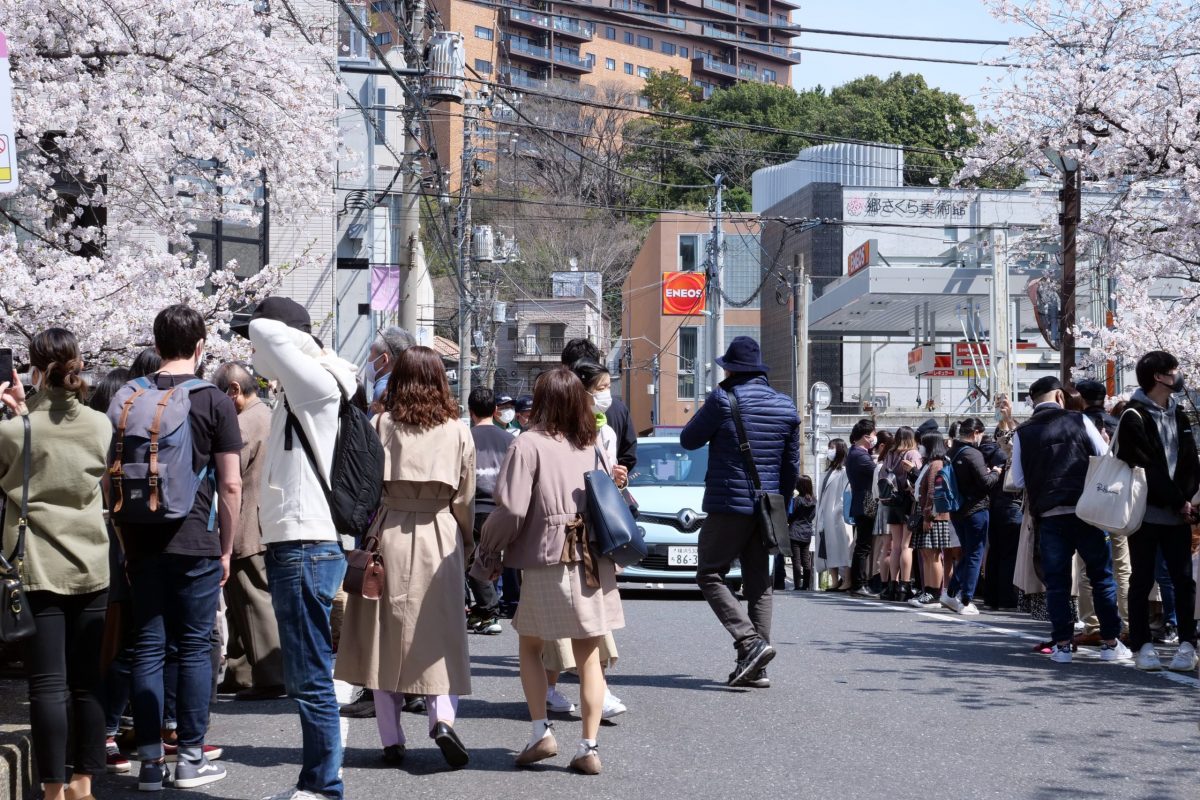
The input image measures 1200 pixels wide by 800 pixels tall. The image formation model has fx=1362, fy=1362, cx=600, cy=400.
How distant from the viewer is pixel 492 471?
972 cm

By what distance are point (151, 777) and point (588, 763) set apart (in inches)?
69.7

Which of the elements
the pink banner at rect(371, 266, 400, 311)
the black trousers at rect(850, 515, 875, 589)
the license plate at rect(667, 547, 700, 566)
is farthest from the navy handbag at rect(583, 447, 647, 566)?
the pink banner at rect(371, 266, 400, 311)

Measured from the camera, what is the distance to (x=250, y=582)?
7.65m

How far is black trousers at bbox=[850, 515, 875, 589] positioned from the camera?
1688 cm

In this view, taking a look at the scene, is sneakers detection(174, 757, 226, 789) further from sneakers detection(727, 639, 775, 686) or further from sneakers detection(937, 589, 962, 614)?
sneakers detection(937, 589, 962, 614)

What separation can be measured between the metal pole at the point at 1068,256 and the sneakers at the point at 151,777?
572 inches

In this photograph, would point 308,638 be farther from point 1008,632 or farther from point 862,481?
point 862,481

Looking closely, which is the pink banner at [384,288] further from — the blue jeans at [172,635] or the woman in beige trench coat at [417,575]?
the blue jeans at [172,635]

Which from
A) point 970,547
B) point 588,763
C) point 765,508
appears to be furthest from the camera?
point 970,547

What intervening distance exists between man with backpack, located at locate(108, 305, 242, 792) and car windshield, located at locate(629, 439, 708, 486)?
30.7 feet

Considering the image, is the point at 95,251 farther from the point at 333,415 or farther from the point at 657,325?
the point at 657,325

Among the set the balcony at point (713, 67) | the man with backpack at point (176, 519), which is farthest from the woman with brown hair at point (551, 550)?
the balcony at point (713, 67)

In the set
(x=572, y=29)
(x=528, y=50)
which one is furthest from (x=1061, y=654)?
(x=572, y=29)

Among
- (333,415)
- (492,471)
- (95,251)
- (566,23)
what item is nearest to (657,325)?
(566,23)
